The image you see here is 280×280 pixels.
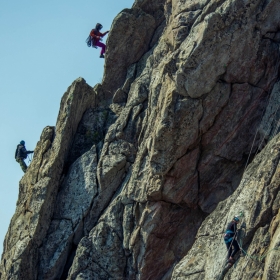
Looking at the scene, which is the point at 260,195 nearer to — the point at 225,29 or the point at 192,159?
the point at 192,159

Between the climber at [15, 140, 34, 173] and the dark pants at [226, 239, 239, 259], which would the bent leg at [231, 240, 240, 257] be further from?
the climber at [15, 140, 34, 173]

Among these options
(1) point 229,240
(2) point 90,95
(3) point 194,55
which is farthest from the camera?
(2) point 90,95

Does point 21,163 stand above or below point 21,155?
below

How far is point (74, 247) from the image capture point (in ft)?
134

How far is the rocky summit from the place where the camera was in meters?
37.6

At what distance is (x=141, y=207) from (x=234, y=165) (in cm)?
509

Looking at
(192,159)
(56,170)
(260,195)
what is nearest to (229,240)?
(260,195)

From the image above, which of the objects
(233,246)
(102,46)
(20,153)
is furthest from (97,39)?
(233,246)

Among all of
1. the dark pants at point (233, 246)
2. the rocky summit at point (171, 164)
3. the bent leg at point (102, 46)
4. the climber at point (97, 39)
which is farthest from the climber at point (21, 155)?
the dark pants at point (233, 246)

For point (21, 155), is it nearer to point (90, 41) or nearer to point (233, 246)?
point (90, 41)

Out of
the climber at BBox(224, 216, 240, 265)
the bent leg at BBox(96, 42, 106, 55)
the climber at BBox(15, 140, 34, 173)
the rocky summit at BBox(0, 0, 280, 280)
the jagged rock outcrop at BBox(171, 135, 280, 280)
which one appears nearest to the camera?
the jagged rock outcrop at BBox(171, 135, 280, 280)

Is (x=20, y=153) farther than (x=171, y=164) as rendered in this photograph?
Yes

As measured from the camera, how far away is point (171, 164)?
3775 centimetres

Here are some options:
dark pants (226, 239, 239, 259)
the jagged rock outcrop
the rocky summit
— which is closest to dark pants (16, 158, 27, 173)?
the rocky summit
